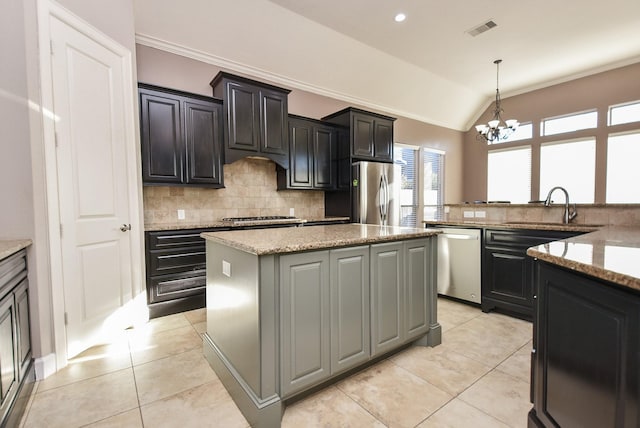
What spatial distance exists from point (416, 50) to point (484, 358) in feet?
14.4

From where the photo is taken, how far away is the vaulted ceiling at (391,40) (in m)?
3.42

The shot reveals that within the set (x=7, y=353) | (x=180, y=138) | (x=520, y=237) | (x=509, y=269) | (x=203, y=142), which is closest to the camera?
(x=7, y=353)

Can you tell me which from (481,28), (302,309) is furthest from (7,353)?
(481,28)

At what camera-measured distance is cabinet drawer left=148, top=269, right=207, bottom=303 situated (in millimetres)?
2988

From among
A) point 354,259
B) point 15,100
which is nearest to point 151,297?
point 15,100

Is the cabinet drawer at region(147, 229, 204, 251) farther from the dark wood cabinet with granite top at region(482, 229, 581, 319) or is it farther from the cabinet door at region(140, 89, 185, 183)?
the dark wood cabinet with granite top at region(482, 229, 581, 319)

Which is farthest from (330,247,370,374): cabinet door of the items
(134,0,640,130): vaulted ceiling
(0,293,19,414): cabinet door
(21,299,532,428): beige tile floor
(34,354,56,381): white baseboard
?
(134,0,640,130): vaulted ceiling

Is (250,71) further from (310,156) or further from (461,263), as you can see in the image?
(461,263)

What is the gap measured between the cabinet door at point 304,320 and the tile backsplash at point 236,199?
8.32 feet

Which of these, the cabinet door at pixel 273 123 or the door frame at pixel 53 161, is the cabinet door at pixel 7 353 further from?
the cabinet door at pixel 273 123

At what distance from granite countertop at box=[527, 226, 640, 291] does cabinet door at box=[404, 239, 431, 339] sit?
35.2 inches

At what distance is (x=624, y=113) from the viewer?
5.25 metres

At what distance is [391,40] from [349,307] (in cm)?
407

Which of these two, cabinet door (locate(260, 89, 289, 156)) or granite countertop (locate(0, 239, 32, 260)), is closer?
granite countertop (locate(0, 239, 32, 260))
